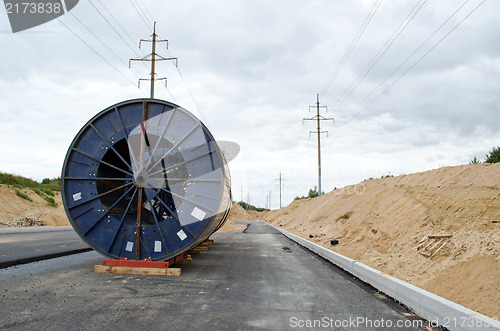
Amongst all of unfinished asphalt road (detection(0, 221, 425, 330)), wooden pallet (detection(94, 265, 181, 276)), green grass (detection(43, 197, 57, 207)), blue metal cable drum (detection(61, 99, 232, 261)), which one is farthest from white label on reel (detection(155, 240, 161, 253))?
green grass (detection(43, 197, 57, 207))

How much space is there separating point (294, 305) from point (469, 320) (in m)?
2.40

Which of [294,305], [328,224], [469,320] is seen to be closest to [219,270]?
[294,305]

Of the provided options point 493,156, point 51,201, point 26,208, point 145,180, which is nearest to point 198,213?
point 145,180

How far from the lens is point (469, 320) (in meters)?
4.16

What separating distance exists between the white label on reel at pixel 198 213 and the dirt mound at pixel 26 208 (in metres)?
30.4

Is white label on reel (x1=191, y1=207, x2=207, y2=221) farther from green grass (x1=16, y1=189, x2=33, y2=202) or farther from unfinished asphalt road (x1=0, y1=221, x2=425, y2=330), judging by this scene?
green grass (x1=16, y1=189, x2=33, y2=202)

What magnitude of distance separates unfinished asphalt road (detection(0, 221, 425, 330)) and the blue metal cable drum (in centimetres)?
86

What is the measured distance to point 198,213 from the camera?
28.2 feet

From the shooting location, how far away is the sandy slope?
594cm

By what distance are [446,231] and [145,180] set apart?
26.2ft

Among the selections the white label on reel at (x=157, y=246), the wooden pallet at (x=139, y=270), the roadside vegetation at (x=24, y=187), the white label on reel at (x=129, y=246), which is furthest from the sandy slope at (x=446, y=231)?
the roadside vegetation at (x=24, y=187)

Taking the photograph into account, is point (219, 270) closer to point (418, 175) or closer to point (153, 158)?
point (153, 158)

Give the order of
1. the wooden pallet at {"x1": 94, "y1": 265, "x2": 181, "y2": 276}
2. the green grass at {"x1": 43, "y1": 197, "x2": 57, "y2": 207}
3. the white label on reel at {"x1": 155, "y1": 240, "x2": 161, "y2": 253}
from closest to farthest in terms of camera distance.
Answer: the wooden pallet at {"x1": 94, "y1": 265, "x2": 181, "y2": 276}, the white label on reel at {"x1": 155, "y1": 240, "x2": 161, "y2": 253}, the green grass at {"x1": 43, "y1": 197, "x2": 57, "y2": 207}

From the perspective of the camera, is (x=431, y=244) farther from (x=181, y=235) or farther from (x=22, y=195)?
(x=22, y=195)
